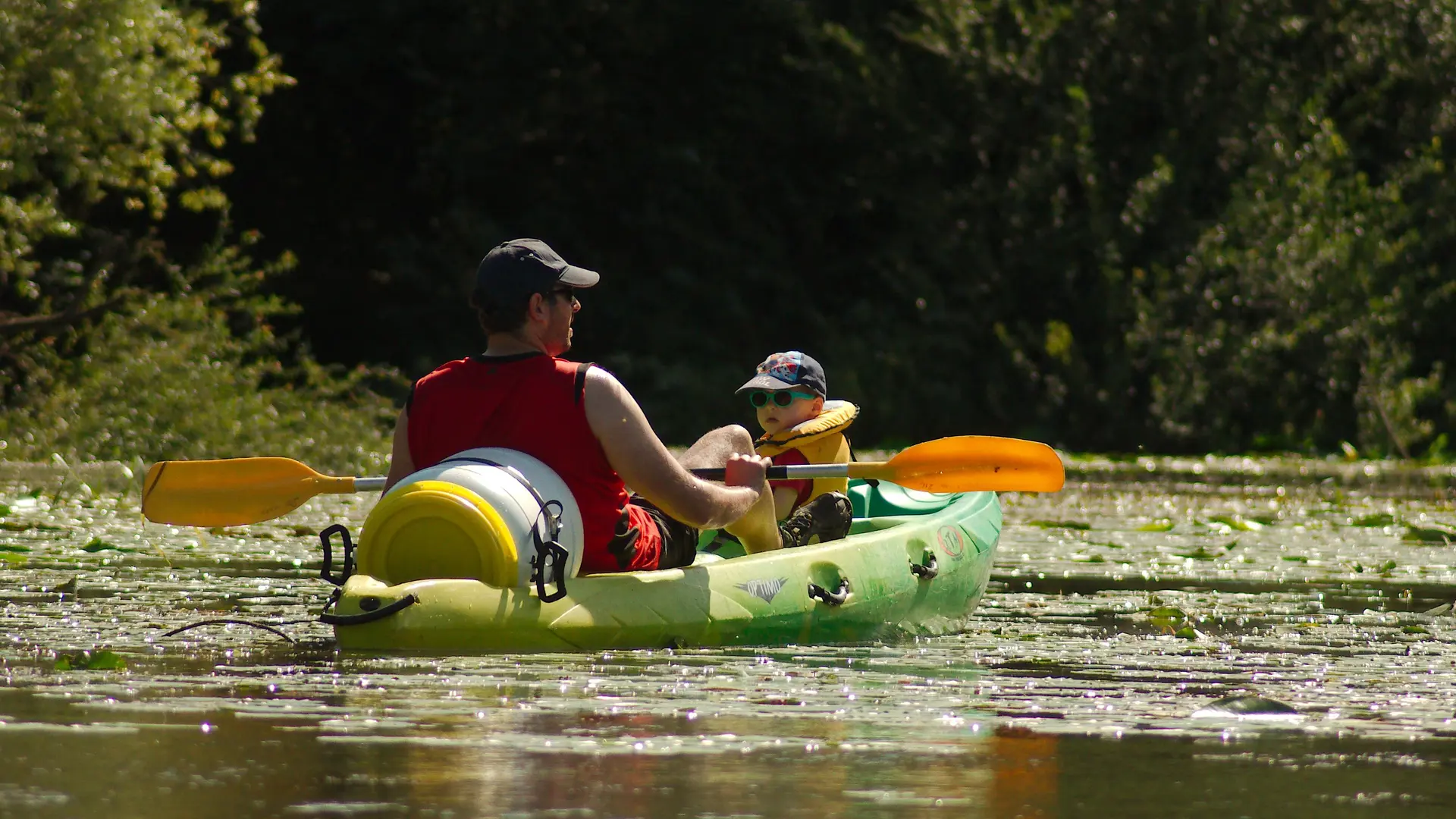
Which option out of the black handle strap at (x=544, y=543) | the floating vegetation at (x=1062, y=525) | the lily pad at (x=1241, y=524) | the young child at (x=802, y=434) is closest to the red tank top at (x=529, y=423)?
the black handle strap at (x=544, y=543)

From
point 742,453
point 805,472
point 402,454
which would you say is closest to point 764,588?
point 742,453

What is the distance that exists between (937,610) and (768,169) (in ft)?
66.0

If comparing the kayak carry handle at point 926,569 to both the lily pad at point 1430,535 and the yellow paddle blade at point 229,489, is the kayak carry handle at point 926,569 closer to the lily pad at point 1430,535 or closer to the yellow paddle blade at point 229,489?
the yellow paddle blade at point 229,489

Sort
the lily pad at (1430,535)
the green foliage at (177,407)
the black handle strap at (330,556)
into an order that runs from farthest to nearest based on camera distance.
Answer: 1. the green foliage at (177,407)
2. the lily pad at (1430,535)
3. the black handle strap at (330,556)

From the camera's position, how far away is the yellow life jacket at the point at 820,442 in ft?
28.7

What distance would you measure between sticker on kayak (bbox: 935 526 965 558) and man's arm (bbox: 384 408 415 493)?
2.24 meters

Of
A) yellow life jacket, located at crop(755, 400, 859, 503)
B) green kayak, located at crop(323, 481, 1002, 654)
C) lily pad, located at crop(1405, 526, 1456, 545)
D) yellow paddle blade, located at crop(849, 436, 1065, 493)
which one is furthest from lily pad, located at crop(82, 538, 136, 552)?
lily pad, located at crop(1405, 526, 1456, 545)

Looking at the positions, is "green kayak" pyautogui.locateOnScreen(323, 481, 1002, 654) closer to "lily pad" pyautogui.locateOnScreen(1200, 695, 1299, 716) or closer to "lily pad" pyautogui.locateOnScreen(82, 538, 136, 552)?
"lily pad" pyautogui.locateOnScreen(1200, 695, 1299, 716)

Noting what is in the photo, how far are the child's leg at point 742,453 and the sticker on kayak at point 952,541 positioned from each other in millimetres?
762

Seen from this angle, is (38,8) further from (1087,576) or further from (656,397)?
(656,397)

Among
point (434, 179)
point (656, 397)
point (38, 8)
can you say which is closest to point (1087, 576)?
point (38, 8)

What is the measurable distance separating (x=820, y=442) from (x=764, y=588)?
1551 millimetres

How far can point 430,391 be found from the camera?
7.05 metres

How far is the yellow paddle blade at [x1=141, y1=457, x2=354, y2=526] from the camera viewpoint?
8.31 metres
